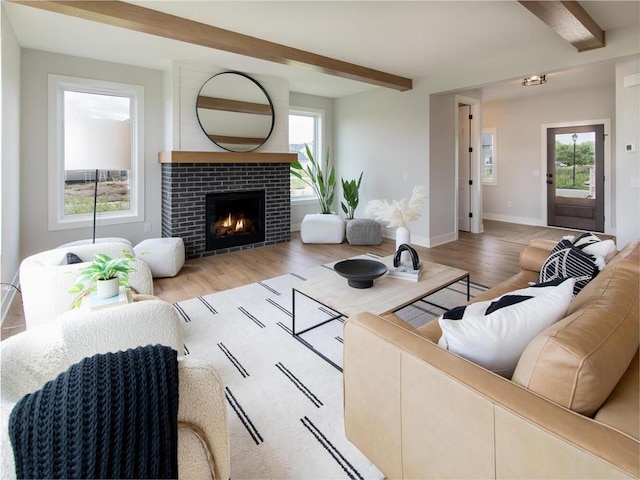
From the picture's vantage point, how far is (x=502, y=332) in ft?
3.79

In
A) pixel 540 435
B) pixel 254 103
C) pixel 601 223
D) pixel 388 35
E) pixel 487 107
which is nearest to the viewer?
pixel 540 435

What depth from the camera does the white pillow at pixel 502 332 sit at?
45.3 inches

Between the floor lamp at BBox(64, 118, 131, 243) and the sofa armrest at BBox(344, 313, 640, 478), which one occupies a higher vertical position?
the floor lamp at BBox(64, 118, 131, 243)

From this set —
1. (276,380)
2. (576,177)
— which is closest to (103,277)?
(276,380)

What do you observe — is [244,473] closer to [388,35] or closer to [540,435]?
[540,435]

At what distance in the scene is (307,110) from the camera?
6629 mm

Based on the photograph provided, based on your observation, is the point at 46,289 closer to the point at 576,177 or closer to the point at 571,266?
the point at 571,266

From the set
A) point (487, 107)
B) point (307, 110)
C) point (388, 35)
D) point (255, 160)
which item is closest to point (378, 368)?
point (388, 35)

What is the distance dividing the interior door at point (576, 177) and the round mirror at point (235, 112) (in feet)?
18.1

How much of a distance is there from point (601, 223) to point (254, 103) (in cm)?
638

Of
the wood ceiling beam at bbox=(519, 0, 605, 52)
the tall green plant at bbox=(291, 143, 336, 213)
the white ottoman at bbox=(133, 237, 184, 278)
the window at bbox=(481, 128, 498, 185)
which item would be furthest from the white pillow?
the window at bbox=(481, 128, 498, 185)

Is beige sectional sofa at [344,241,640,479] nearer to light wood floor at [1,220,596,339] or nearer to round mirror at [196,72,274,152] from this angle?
light wood floor at [1,220,596,339]

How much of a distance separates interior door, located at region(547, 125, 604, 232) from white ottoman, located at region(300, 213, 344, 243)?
4.49 meters

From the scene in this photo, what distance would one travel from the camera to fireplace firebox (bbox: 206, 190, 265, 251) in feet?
16.6
